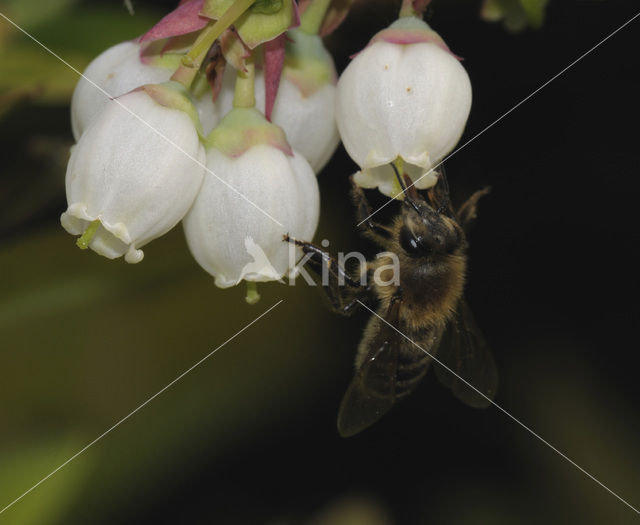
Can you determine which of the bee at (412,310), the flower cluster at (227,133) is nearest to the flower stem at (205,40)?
the flower cluster at (227,133)

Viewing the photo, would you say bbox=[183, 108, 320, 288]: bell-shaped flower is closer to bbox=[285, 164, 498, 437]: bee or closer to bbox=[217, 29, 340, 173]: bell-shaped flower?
bbox=[217, 29, 340, 173]: bell-shaped flower

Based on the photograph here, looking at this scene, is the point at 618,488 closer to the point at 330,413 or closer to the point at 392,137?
the point at 330,413

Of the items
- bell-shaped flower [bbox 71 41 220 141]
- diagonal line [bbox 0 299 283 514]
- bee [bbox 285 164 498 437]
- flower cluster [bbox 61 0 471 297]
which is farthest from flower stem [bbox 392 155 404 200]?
diagonal line [bbox 0 299 283 514]

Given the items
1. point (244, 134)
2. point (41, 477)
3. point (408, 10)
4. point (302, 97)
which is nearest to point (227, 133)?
point (244, 134)

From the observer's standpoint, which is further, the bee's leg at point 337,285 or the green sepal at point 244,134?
the bee's leg at point 337,285

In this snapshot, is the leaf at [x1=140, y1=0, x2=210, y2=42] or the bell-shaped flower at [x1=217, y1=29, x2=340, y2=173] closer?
the leaf at [x1=140, y1=0, x2=210, y2=42]

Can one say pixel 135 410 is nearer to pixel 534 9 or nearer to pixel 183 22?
pixel 183 22

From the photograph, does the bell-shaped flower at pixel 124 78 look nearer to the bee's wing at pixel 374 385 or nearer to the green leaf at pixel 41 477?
the bee's wing at pixel 374 385
